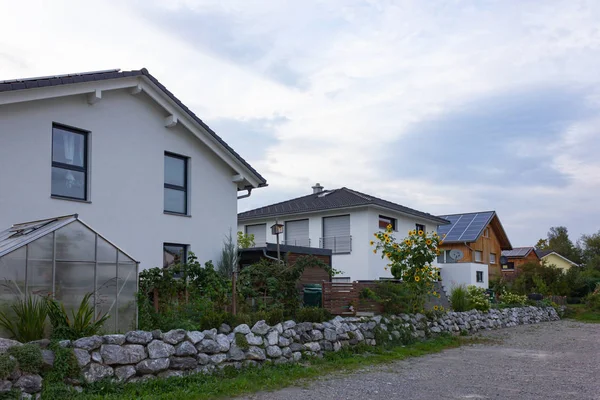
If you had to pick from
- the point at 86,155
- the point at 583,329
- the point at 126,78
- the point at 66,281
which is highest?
the point at 126,78

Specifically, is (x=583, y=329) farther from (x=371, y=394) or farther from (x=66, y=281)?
(x=66, y=281)

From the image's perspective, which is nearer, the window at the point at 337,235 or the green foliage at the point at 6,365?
the green foliage at the point at 6,365

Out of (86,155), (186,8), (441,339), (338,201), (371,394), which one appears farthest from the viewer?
(338,201)

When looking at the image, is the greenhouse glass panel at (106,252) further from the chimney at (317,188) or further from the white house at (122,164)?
the chimney at (317,188)

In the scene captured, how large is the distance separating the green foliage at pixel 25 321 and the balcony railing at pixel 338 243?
63.3 feet

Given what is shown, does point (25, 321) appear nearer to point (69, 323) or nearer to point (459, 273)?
point (69, 323)

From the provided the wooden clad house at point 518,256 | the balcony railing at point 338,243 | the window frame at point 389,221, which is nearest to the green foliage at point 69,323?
the balcony railing at point 338,243

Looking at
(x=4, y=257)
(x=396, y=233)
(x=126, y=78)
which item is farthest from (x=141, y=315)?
(x=396, y=233)

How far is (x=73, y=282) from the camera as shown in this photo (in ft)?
33.5

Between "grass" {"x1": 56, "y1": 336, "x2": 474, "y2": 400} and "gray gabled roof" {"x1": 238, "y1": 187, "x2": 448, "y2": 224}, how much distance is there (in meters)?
14.2

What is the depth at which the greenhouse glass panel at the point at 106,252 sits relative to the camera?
35.3 ft

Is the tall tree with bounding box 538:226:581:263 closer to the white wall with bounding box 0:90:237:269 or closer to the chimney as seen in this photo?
the chimney

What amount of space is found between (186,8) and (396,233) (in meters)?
18.8

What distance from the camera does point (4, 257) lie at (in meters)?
9.36
